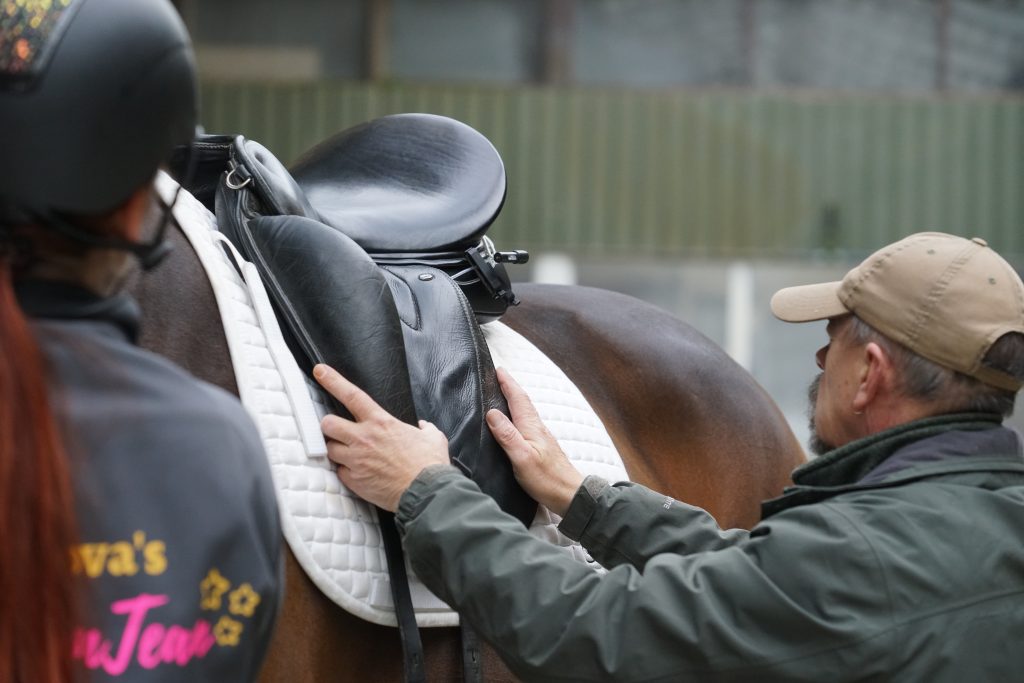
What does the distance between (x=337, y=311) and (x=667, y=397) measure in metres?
1.23

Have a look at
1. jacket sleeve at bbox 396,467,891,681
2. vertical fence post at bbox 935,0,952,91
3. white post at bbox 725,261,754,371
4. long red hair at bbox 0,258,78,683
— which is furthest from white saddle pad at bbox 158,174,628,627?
vertical fence post at bbox 935,0,952,91

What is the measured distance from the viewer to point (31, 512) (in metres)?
0.92

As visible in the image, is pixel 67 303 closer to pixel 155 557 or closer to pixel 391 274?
pixel 155 557

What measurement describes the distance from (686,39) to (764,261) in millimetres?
2019

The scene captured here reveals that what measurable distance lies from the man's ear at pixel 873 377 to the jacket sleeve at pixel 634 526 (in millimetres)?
265

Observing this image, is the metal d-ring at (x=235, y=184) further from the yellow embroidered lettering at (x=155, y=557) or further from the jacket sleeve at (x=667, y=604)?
the yellow embroidered lettering at (x=155, y=557)

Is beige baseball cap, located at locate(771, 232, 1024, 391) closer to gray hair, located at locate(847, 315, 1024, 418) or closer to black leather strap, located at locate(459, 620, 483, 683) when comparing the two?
gray hair, located at locate(847, 315, 1024, 418)

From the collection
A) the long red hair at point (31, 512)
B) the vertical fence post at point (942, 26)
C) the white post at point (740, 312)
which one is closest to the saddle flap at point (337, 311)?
the long red hair at point (31, 512)

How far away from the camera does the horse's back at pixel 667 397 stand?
2660 millimetres

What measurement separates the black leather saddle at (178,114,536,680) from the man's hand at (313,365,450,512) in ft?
Answer: 0.14

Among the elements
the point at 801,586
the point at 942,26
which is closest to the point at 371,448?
the point at 801,586

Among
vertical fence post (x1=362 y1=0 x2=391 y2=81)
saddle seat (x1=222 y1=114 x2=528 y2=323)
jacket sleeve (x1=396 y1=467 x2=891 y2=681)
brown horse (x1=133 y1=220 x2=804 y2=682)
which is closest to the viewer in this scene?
jacket sleeve (x1=396 y1=467 x2=891 y2=681)

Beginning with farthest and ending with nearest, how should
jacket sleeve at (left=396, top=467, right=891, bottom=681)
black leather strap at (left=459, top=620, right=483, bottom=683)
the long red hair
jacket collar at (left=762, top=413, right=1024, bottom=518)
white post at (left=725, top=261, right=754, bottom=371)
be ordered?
white post at (left=725, top=261, right=754, bottom=371), black leather strap at (left=459, top=620, right=483, bottom=683), jacket collar at (left=762, top=413, right=1024, bottom=518), jacket sleeve at (left=396, top=467, right=891, bottom=681), the long red hair

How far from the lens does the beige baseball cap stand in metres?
1.60
